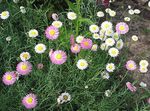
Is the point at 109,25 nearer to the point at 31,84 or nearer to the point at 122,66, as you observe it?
the point at 122,66

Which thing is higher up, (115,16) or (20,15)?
(20,15)

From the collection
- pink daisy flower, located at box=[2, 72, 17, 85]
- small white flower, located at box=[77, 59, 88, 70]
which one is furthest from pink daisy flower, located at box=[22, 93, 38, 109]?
small white flower, located at box=[77, 59, 88, 70]

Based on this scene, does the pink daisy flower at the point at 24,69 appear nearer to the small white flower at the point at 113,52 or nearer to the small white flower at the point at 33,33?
the small white flower at the point at 33,33

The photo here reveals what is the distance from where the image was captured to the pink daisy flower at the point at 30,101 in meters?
2.32

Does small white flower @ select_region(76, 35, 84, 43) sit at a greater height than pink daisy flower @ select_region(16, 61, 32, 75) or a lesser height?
lesser

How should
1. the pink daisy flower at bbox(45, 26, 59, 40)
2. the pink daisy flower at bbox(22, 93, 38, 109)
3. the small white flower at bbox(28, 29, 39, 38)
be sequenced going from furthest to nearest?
the small white flower at bbox(28, 29, 39, 38) → the pink daisy flower at bbox(45, 26, 59, 40) → the pink daisy flower at bbox(22, 93, 38, 109)

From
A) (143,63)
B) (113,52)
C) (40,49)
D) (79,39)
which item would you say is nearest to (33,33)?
(40,49)

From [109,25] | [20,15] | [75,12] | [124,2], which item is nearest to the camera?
[109,25]

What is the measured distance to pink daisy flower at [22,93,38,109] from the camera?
7.62 feet

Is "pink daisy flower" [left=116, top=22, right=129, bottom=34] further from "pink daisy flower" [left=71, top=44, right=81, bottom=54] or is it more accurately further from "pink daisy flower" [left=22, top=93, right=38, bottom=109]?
"pink daisy flower" [left=22, top=93, right=38, bottom=109]

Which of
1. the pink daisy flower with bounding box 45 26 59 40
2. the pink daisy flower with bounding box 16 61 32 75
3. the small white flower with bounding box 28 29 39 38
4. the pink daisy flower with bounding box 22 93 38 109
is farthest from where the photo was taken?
the small white flower with bounding box 28 29 39 38

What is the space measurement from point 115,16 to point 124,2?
0.24 metres

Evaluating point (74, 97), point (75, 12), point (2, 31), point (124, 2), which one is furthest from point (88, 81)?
point (124, 2)

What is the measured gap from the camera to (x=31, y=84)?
2664 millimetres
